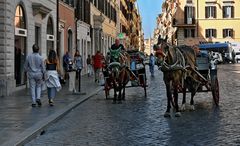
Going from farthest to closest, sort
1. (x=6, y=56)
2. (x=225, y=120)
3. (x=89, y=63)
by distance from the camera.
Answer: (x=89, y=63)
(x=6, y=56)
(x=225, y=120)

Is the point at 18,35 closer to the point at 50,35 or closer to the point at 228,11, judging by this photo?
the point at 50,35

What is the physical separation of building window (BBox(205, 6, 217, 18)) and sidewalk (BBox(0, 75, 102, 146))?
7002 cm

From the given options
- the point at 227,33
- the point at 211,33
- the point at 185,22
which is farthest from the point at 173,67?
the point at 227,33

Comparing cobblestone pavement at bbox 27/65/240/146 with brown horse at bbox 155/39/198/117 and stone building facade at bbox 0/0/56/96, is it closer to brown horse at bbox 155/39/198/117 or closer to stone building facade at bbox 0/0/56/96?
brown horse at bbox 155/39/198/117

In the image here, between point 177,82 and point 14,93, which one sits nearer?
point 177,82

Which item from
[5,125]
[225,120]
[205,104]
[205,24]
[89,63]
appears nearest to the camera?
[5,125]

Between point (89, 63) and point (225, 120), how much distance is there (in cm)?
2762

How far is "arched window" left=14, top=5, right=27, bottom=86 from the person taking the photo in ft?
74.8

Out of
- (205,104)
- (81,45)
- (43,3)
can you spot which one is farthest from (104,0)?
(205,104)

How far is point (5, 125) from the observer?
1166 centimetres

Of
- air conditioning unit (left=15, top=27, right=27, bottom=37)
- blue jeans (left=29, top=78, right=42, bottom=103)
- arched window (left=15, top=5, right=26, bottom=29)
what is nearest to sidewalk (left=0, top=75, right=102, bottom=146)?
blue jeans (left=29, top=78, right=42, bottom=103)

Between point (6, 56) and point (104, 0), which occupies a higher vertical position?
point (104, 0)

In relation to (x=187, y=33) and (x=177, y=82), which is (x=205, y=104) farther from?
(x=187, y=33)

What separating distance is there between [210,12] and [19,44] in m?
68.5
